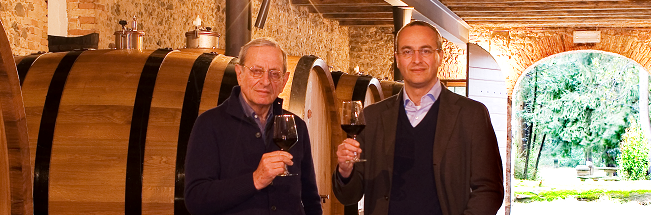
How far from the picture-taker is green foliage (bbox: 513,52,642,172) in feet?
64.3

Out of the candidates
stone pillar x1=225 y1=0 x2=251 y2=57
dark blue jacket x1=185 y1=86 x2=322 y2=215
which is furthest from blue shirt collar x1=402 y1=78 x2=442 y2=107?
stone pillar x1=225 y1=0 x2=251 y2=57

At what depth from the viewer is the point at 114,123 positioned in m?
2.71

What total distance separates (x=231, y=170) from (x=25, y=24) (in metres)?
2.91

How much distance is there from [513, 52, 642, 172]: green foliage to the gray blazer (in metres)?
18.0

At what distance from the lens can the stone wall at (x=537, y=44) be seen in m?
11.8

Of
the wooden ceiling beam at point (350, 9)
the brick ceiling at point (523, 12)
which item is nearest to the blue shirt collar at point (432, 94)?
the brick ceiling at point (523, 12)

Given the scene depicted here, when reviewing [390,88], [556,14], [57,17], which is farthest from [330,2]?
[57,17]

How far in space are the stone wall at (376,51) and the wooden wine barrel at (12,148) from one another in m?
11.5

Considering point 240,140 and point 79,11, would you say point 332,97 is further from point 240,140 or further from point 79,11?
point 79,11

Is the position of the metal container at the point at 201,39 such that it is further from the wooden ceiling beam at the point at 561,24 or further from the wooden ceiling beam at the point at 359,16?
the wooden ceiling beam at the point at 561,24

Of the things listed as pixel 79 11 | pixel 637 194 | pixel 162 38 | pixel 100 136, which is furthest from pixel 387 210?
pixel 637 194

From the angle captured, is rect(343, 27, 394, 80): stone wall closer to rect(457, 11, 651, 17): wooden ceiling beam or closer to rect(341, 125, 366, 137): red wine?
rect(457, 11, 651, 17): wooden ceiling beam

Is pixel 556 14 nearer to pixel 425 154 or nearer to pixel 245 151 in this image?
pixel 425 154

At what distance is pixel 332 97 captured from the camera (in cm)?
400
